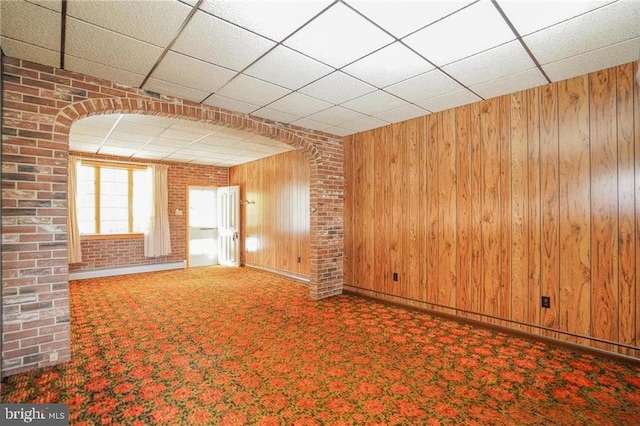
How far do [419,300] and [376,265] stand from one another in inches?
32.1

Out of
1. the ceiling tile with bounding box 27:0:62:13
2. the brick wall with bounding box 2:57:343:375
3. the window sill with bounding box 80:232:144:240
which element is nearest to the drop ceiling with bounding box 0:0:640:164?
the ceiling tile with bounding box 27:0:62:13

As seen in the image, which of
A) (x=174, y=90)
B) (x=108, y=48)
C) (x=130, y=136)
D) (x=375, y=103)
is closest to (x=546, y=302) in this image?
(x=375, y=103)

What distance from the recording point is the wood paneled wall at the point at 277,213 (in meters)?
6.00

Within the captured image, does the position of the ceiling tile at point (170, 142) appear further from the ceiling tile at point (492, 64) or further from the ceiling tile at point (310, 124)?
the ceiling tile at point (492, 64)

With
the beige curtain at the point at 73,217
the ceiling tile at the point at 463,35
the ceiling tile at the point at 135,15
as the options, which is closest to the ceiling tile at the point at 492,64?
the ceiling tile at the point at 463,35

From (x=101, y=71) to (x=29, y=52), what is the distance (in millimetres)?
480

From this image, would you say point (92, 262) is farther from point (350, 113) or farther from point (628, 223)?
point (628, 223)

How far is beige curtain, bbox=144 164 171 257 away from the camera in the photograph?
6.97 metres

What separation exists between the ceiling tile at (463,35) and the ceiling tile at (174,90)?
2.25 m

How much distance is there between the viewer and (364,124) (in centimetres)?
445

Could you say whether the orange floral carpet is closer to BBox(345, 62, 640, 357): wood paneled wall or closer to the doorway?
BBox(345, 62, 640, 357): wood paneled wall

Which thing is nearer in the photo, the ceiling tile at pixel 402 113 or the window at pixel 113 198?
the ceiling tile at pixel 402 113

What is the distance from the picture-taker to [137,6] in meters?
1.91

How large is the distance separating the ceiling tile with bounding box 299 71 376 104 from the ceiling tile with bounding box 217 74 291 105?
30cm
